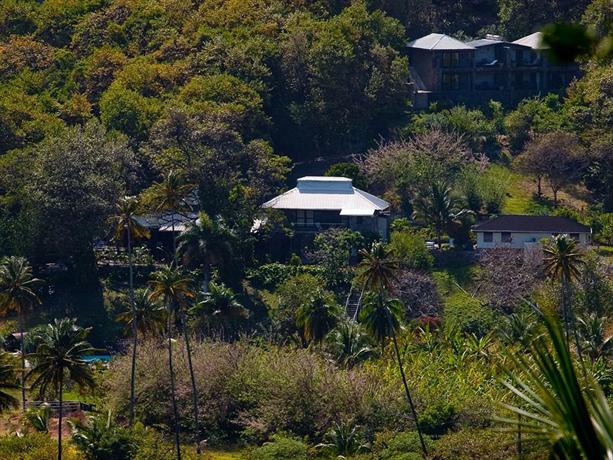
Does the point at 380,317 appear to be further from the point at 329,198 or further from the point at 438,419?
the point at 329,198

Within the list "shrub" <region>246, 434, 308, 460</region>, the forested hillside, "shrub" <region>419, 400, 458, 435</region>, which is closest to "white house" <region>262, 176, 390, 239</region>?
the forested hillside

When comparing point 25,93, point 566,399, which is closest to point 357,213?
point 25,93

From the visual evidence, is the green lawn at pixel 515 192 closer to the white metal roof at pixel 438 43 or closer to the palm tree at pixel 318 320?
the white metal roof at pixel 438 43

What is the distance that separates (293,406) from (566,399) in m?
52.4

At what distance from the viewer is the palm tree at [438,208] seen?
258 ft

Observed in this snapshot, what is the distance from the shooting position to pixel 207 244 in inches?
2874

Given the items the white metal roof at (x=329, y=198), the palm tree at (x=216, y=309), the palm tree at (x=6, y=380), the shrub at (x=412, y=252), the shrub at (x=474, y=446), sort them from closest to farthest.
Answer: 1. the palm tree at (x=6, y=380)
2. the shrub at (x=474, y=446)
3. the palm tree at (x=216, y=309)
4. the shrub at (x=412, y=252)
5. the white metal roof at (x=329, y=198)

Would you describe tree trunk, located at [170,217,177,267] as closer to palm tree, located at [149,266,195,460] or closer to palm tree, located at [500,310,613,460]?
palm tree, located at [149,266,195,460]

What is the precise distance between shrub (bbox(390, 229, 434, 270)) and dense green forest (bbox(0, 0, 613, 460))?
4.5 inches

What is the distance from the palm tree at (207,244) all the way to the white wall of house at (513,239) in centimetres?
1303

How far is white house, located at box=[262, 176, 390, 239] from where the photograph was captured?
8038 centimetres

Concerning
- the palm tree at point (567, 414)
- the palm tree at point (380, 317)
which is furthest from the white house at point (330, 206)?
the palm tree at point (567, 414)

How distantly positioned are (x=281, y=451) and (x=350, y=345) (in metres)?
9.46

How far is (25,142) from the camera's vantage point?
86.2 metres
